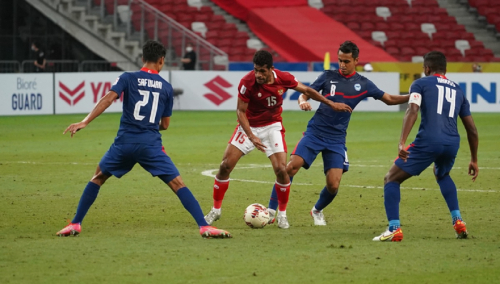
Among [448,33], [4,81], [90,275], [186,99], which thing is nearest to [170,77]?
[186,99]

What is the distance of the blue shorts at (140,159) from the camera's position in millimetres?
8219

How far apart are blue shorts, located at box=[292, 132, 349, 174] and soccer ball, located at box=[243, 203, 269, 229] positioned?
33.5 inches

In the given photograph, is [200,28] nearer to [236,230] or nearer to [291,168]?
[291,168]

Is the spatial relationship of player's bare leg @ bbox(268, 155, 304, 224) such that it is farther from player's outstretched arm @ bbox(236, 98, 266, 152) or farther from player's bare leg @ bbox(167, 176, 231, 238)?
player's bare leg @ bbox(167, 176, 231, 238)

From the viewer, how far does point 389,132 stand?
21734 mm

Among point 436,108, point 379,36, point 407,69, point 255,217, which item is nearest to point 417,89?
point 436,108

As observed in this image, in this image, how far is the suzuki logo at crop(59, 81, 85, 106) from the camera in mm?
26078

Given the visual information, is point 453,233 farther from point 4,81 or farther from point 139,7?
point 139,7

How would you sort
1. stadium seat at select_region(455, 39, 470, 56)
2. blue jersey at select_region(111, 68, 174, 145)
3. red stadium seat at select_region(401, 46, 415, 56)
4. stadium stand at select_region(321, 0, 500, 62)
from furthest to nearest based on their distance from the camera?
stadium seat at select_region(455, 39, 470, 56)
stadium stand at select_region(321, 0, 500, 62)
red stadium seat at select_region(401, 46, 415, 56)
blue jersey at select_region(111, 68, 174, 145)

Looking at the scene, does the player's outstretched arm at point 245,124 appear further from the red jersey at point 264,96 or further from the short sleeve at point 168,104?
the short sleeve at point 168,104

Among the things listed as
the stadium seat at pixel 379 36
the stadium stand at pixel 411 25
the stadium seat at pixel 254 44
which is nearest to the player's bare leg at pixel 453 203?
the stadium seat at pixel 254 44

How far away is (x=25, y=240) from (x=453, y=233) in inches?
169

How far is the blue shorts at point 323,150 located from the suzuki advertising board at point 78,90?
17.5 metres

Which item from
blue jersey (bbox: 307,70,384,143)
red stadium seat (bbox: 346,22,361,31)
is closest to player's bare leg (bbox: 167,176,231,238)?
blue jersey (bbox: 307,70,384,143)
